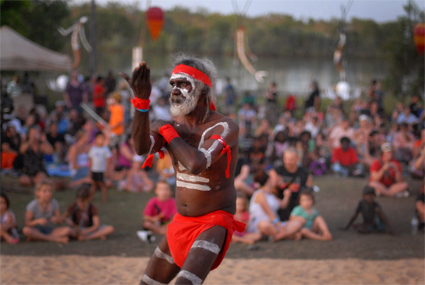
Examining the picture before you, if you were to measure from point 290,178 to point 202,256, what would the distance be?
13.6 feet

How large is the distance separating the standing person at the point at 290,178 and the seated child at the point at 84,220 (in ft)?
7.95

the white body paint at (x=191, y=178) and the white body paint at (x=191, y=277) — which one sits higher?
the white body paint at (x=191, y=178)

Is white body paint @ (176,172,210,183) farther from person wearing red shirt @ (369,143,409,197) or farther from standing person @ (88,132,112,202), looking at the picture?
person wearing red shirt @ (369,143,409,197)

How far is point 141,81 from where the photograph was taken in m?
2.46

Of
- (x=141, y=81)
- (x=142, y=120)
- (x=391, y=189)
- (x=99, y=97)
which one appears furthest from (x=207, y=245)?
(x=99, y=97)

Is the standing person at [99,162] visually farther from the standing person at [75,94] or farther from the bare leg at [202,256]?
the bare leg at [202,256]

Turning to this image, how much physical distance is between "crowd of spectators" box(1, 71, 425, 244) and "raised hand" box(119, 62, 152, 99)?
3.78 meters

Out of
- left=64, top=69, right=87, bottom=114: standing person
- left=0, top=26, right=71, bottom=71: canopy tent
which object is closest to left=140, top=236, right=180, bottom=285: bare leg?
left=0, top=26, right=71, bottom=71: canopy tent

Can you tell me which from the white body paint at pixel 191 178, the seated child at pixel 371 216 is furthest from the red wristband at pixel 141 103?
the seated child at pixel 371 216

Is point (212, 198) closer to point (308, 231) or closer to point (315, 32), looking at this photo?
point (308, 231)

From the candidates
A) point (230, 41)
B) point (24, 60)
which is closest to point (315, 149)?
point (24, 60)

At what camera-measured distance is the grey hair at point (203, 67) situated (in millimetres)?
2861

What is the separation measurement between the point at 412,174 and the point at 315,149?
2.17 metres

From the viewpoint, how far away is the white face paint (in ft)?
9.16
